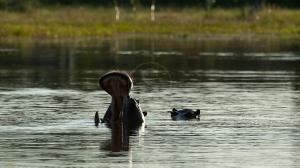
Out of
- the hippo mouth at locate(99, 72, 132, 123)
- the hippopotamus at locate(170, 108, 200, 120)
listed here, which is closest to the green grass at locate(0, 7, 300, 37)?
the hippopotamus at locate(170, 108, 200, 120)

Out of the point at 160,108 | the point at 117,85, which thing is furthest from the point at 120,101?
the point at 160,108

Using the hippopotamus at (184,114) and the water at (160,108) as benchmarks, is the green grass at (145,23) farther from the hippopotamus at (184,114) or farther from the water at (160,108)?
the hippopotamus at (184,114)

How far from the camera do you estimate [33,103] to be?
31.2m

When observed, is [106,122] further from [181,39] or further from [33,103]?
[181,39]

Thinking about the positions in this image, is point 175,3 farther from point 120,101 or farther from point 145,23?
point 120,101

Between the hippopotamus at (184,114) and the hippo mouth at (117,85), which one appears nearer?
the hippo mouth at (117,85)

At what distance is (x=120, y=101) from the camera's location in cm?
2589

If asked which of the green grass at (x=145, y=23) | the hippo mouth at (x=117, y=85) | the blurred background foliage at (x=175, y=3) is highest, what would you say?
the hippo mouth at (x=117, y=85)

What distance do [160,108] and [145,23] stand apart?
55024 millimetres

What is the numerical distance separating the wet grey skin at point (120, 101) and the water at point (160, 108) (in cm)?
39

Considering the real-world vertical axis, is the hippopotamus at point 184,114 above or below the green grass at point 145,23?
above

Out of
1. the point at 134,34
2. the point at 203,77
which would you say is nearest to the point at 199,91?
the point at 203,77

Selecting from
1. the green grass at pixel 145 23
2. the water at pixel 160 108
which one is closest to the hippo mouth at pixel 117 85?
the water at pixel 160 108

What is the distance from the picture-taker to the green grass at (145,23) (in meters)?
76.9
